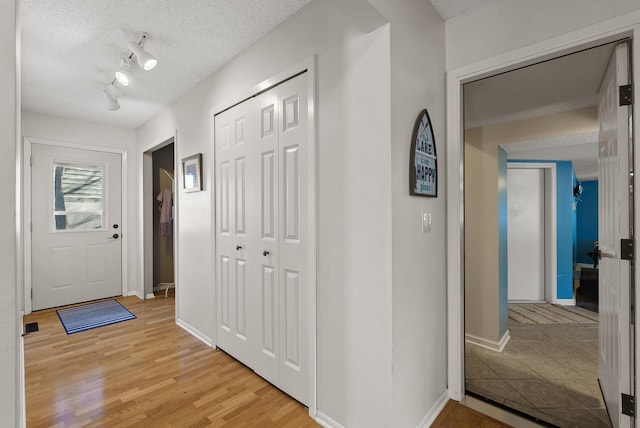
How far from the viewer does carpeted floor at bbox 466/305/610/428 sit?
1.89m

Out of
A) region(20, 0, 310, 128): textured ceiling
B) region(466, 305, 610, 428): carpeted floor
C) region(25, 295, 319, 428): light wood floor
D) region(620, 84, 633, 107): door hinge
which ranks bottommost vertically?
region(466, 305, 610, 428): carpeted floor

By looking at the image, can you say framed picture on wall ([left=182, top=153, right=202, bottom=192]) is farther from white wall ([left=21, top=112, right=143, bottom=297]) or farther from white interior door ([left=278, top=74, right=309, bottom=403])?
white wall ([left=21, top=112, right=143, bottom=297])

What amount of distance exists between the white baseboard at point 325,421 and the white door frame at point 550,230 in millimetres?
4141

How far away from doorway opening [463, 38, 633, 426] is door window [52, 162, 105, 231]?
4.79 m

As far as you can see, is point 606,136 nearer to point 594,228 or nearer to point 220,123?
point 220,123

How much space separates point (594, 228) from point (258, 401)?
8332 millimetres

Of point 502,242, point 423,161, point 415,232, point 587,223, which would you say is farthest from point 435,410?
point 587,223

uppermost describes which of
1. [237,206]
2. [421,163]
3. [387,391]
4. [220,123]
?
[220,123]

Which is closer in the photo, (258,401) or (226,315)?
(258,401)

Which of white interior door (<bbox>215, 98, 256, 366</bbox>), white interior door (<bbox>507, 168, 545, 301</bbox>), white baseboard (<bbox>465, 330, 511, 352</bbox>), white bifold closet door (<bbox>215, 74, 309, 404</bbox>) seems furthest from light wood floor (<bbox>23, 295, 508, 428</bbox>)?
white interior door (<bbox>507, 168, 545, 301</bbox>)

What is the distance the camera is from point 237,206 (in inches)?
95.6

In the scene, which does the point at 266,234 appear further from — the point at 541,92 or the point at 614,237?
the point at 541,92

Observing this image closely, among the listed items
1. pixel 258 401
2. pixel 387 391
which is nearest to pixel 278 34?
pixel 387 391

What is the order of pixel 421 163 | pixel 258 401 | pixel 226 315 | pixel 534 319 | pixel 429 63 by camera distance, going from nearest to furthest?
pixel 421 163, pixel 429 63, pixel 258 401, pixel 226 315, pixel 534 319
